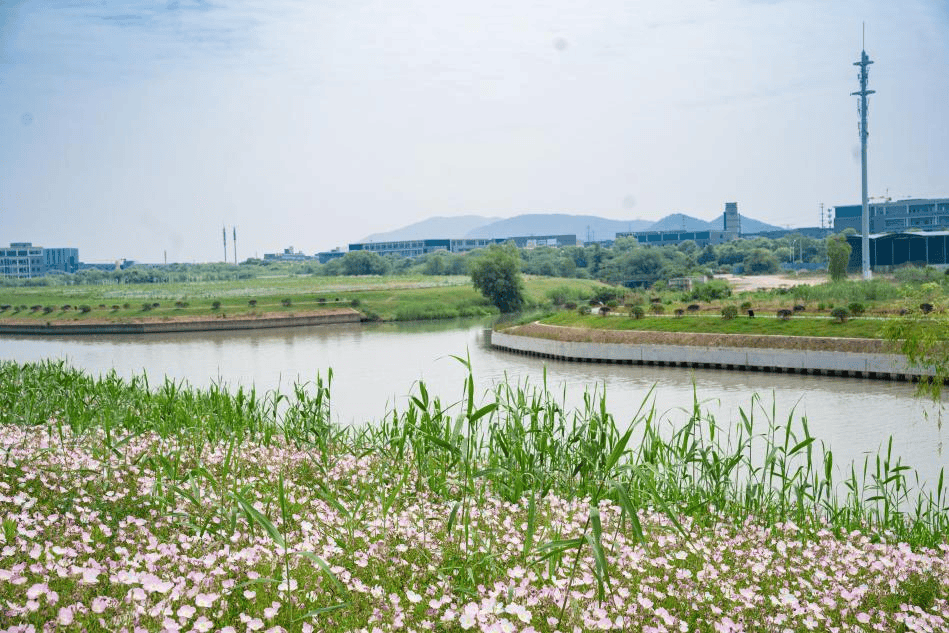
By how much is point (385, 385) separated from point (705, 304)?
84.5 ft

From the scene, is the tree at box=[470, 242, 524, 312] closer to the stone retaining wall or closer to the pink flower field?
the stone retaining wall

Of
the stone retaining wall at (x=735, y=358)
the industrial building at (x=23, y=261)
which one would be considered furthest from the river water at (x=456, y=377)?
the industrial building at (x=23, y=261)

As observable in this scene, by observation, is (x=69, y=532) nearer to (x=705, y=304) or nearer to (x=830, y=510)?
(x=830, y=510)

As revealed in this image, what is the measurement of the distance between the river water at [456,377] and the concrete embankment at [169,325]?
15.0 feet

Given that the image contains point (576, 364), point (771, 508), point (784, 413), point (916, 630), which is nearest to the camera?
point (916, 630)

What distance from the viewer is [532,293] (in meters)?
103

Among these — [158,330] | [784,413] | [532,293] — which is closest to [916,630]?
[784,413]

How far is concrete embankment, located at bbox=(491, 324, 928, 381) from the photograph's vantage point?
37062mm

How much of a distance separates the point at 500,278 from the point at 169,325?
32.6 metres

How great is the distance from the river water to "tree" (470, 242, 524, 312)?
15.0 meters

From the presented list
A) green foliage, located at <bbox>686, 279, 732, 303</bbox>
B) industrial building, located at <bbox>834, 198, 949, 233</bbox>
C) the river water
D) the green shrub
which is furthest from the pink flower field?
industrial building, located at <bbox>834, 198, 949, 233</bbox>

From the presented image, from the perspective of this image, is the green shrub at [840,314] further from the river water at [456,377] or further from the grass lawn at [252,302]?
the grass lawn at [252,302]

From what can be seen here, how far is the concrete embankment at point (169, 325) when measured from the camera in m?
82.0

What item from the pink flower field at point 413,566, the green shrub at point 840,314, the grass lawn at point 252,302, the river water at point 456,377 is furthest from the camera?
the grass lawn at point 252,302
